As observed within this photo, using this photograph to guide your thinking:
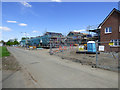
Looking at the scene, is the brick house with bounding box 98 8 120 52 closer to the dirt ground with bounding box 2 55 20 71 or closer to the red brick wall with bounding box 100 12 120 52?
the red brick wall with bounding box 100 12 120 52

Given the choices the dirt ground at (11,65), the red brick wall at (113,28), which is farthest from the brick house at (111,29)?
the dirt ground at (11,65)

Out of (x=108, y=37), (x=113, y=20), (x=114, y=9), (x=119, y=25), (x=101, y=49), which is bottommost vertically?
(x=101, y=49)

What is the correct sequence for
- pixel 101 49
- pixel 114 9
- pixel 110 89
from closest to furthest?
pixel 110 89 < pixel 101 49 < pixel 114 9

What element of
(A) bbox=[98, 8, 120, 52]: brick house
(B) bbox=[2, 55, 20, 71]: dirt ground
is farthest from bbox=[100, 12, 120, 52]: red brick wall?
(B) bbox=[2, 55, 20, 71]: dirt ground

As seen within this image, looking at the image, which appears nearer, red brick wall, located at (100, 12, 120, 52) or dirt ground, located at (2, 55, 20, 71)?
dirt ground, located at (2, 55, 20, 71)

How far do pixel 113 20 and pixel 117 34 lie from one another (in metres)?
3.02

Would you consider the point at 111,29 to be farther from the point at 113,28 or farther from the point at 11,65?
the point at 11,65

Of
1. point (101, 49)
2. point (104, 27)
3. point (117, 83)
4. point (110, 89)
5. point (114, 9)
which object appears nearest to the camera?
point (110, 89)

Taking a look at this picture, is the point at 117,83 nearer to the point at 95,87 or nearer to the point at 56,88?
the point at 95,87

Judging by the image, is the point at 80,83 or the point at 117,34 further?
the point at 117,34

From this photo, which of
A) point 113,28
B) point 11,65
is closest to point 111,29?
point 113,28

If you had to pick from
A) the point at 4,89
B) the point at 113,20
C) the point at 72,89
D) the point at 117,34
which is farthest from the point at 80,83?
the point at 113,20

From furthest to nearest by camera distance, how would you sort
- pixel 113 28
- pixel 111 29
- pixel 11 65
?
pixel 111 29, pixel 113 28, pixel 11 65

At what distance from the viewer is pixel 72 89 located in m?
3.62
